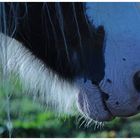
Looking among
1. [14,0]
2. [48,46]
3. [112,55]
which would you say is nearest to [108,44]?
[112,55]

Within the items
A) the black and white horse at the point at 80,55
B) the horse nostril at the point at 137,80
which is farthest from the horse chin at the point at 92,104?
the horse nostril at the point at 137,80

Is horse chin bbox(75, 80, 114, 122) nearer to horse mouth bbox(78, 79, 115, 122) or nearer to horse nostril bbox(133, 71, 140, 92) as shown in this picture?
horse mouth bbox(78, 79, 115, 122)

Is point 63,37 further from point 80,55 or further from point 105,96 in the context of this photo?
point 105,96

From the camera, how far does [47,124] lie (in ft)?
5.09

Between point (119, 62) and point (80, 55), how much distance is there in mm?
111

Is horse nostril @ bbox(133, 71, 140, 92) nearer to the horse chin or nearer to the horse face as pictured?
the horse face

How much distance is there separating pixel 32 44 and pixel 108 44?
0.69 feet

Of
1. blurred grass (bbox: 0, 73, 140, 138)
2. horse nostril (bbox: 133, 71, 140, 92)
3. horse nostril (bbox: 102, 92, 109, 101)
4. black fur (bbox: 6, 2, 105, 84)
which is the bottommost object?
blurred grass (bbox: 0, 73, 140, 138)

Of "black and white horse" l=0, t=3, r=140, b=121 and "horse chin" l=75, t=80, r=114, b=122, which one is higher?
"black and white horse" l=0, t=3, r=140, b=121

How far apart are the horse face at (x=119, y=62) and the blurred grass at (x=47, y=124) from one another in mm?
58

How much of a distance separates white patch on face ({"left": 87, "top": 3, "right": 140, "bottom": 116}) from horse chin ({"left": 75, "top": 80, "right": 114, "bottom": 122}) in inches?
0.8

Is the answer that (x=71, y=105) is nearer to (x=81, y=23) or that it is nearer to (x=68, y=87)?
(x=68, y=87)

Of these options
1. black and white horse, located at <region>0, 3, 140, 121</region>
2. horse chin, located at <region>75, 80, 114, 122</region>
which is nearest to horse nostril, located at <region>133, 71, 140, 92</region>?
black and white horse, located at <region>0, 3, 140, 121</region>

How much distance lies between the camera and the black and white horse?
1.45m
